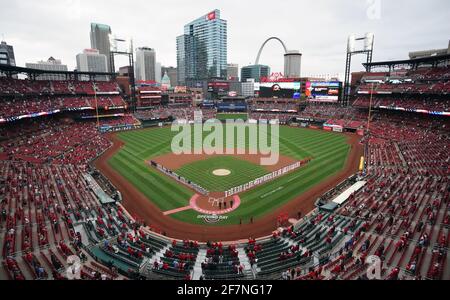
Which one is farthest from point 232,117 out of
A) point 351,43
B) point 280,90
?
point 351,43

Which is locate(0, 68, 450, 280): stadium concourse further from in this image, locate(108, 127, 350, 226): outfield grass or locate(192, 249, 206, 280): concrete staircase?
locate(108, 127, 350, 226): outfield grass

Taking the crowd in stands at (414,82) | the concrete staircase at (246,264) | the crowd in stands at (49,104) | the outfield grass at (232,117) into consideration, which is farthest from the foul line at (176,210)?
the outfield grass at (232,117)

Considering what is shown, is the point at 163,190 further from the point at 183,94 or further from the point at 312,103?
the point at 183,94

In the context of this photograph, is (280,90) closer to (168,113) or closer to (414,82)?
(168,113)

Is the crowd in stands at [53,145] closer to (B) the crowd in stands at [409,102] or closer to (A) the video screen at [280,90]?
(A) the video screen at [280,90]

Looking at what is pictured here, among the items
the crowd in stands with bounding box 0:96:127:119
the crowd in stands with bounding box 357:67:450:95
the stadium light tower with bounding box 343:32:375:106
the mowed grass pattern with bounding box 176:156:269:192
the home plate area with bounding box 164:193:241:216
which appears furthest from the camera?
the stadium light tower with bounding box 343:32:375:106

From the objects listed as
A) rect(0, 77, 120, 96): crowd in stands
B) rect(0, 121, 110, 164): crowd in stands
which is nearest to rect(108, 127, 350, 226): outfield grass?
rect(0, 121, 110, 164): crowd in stands
